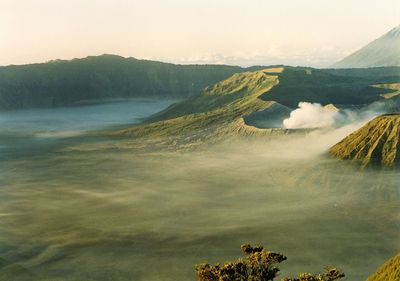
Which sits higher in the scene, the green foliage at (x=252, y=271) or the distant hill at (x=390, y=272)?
the distant hill at (x=390, y=272)

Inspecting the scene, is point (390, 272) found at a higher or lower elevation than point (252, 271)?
higher

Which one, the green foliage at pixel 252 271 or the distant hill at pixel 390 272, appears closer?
the distant hill at pixel 390 272

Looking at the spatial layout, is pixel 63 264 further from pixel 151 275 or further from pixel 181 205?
pixel 181 205

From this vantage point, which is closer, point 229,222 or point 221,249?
point 221,249

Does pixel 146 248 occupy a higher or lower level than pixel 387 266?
lower

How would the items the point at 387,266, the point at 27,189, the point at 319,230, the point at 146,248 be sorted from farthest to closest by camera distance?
the point at 27,189, the point at 319,230, the point at 146,248, the point at 387,266

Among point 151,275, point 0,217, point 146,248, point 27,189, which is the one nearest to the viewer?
point 151,275

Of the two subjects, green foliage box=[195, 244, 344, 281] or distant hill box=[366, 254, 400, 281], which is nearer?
distant hill box=[366, 254, 400, 281]

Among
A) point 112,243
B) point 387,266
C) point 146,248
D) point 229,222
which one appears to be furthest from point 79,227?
point 387,266

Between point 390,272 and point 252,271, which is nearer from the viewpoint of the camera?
point 390,272

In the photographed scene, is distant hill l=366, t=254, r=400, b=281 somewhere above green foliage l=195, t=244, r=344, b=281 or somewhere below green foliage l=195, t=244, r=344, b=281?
above
